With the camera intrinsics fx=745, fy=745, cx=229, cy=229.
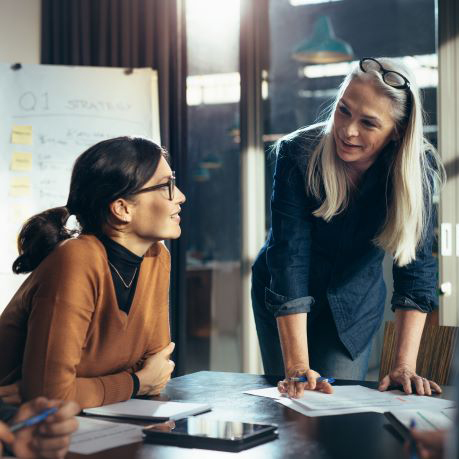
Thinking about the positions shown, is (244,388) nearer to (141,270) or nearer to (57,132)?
(141,270)

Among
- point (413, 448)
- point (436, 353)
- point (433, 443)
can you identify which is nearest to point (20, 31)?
point (436, 353)

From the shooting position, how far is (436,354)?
1946 mm

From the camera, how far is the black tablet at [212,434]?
46.8 inches

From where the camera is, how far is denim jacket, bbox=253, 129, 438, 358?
195 centimetres

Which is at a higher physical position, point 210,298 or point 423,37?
point 423,37

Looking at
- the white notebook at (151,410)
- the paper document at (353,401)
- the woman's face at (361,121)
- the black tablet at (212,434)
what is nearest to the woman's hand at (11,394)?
the white notebook at (151,410)

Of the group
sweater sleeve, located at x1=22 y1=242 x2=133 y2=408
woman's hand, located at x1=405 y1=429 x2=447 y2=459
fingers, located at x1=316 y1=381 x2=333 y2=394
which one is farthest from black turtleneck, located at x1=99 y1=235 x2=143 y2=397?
woman's hand, located at x1=405 y1=429 x2=447 y2=459

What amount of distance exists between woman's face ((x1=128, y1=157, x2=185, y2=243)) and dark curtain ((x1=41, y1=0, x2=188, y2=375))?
2.02 meters

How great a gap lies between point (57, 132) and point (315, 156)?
1.95 metres

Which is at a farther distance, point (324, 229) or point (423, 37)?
point (423, 37)

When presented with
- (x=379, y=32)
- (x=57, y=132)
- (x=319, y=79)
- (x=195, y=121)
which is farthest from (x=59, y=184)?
(x=379, y=32)

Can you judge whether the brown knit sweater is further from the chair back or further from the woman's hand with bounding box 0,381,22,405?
the chair back

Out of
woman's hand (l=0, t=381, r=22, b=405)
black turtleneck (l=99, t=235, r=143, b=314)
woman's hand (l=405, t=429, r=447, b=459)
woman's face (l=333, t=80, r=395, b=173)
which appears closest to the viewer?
woman's hand (l=405, t=429, r=447, b=459)

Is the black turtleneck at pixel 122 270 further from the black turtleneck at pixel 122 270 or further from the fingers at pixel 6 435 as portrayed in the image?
the fingers at pixel 6 435
